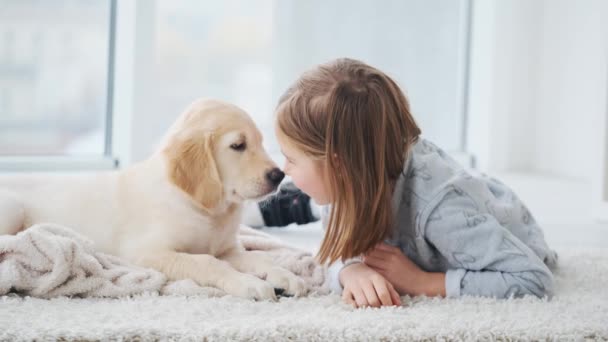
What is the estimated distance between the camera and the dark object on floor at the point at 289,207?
83.0 inches

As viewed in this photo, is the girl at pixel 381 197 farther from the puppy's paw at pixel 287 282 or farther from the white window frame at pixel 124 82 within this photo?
the white window frame at pixel 124 82

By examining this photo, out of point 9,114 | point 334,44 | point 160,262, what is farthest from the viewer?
point 334,44

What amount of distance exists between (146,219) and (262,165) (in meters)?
0.25

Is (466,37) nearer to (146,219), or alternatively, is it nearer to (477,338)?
(146,219)

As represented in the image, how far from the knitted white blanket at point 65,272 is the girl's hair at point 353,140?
248 millimetres

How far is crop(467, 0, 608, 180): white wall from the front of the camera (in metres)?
3.23

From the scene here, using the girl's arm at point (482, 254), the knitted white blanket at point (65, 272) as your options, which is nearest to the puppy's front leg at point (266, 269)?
the knitted white blanket at point (65, 272)

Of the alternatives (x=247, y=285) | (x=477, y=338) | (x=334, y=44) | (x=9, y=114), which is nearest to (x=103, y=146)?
(x=9, y=114)

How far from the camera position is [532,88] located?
3.43m

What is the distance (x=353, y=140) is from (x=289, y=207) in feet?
2.70

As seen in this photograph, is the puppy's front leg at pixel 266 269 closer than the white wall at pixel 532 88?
Yes

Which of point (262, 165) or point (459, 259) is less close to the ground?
point (262, 165)

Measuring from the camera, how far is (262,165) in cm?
146

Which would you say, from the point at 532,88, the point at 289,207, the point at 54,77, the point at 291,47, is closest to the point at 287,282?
the point at 289,207
